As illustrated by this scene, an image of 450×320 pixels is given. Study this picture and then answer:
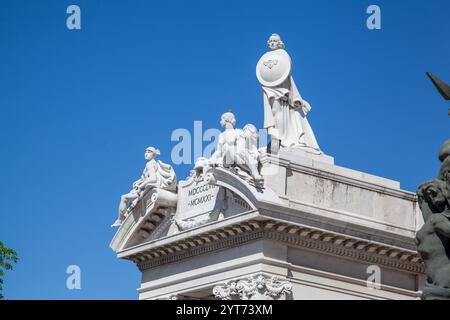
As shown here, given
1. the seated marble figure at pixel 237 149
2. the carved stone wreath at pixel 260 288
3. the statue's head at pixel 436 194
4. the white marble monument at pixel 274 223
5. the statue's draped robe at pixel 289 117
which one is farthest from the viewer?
the statue's draped robe at pixel 289 117

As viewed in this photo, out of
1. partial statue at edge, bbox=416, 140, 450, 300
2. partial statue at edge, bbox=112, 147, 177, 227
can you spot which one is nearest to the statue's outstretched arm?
partial statue at edge, bbox=416, 140, 450, 300

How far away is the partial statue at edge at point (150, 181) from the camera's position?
111ft

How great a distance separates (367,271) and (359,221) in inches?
57.9

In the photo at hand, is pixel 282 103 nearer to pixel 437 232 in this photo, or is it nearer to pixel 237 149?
pixel 237 149

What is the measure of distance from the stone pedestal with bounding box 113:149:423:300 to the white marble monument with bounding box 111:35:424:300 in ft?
0.10

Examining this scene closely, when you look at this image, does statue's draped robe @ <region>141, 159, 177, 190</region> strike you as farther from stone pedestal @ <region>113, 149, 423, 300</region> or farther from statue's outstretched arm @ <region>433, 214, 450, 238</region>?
statue's outstretched arm @ <region>433, 214, 450, 238</region>

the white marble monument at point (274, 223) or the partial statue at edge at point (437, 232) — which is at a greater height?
the white marble monument at point (274, 223)

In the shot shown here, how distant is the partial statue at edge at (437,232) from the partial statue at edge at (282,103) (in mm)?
20290

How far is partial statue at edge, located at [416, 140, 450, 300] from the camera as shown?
1180 centimetres

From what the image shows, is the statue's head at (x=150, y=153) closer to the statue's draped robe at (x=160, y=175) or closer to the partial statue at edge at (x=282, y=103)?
the statue's draped robe at (x=160, y=175)

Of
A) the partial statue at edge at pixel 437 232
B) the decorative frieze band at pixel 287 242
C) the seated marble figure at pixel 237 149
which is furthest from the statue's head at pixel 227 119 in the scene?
the partial statue at edge at pixel 437 232

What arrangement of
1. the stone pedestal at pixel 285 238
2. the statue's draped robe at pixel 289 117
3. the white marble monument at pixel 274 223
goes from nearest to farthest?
the stone pedestal at pixel 285 238, the white marble monument at pixel 274 223, the statue's draped robe at pixel 289 117
